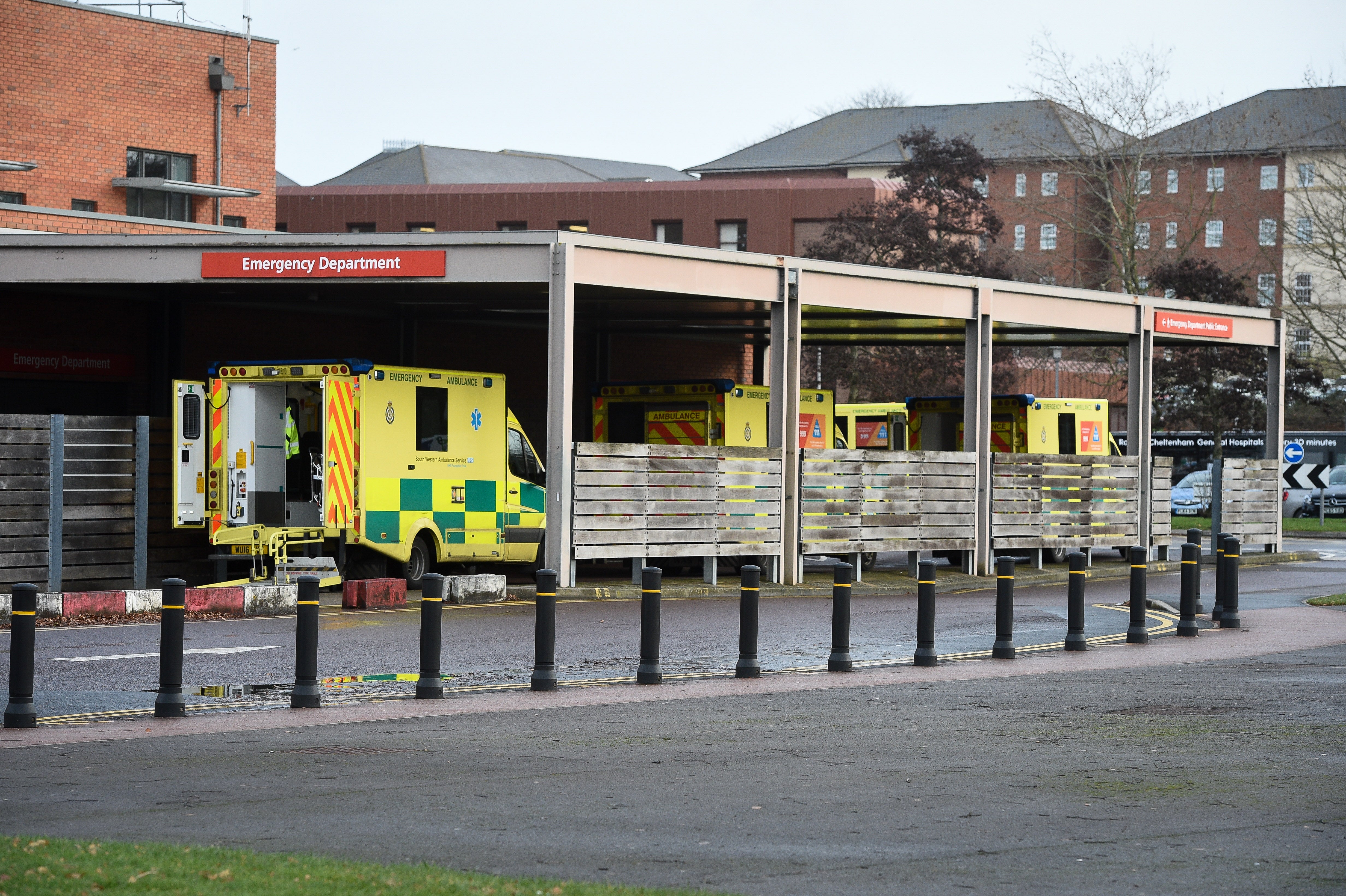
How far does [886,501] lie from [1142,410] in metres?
6.38

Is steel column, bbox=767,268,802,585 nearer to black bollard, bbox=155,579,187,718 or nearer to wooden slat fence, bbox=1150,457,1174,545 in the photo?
wooden slat fence, bbox=1150,457,1174,545

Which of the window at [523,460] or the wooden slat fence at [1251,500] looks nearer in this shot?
the window at [523,460]

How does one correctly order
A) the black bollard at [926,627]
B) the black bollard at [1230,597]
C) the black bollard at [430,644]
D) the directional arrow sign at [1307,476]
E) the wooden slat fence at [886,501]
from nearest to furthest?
the black bollard at [430,644], the black bollard at [926,627], the black bollard at [1230,597], the wooden slat fence at [886,501], the directional arrow sign at [1307,476]

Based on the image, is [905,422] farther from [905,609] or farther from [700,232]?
[700,232]

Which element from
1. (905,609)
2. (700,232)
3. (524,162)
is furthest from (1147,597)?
(524,162)

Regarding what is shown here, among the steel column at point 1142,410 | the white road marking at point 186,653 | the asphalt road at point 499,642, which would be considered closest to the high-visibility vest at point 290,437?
the asphalt road at point 499,642

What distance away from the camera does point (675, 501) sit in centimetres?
2138

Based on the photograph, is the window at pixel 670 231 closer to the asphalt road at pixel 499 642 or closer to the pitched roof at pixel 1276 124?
the pitched roof at pixel 1276 124

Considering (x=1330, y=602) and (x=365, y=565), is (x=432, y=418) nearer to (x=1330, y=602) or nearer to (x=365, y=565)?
(x=365, y=565)

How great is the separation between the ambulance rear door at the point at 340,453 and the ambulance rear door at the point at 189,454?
1.92 metres

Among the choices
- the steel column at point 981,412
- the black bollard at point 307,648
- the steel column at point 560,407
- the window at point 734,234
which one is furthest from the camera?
the window at point 734,234

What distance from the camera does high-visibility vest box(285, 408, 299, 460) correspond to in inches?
808

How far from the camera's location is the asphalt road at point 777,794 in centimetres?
630

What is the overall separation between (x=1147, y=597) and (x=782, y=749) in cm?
1377
